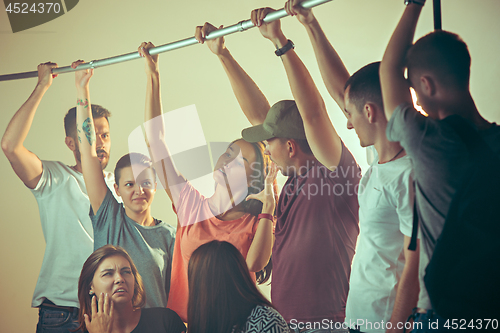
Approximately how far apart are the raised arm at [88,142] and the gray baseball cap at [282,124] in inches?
32.2

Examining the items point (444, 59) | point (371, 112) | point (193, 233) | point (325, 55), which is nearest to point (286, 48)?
point (325, 55)

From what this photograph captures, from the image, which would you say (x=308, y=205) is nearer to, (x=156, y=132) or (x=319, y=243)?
(x=319, y=243)

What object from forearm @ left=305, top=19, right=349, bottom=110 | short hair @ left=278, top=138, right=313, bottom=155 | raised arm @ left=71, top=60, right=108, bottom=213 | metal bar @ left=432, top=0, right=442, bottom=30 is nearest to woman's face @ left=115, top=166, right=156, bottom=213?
raised arm @ left=71, top=60, right=108, bottom=213

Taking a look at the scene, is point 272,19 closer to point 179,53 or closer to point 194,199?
point 179,53

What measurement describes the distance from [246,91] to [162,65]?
432 mm

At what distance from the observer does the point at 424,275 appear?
95 centimetres

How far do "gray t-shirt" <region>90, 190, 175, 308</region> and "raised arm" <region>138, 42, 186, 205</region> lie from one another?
19cm

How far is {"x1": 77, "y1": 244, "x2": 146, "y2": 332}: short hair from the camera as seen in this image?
165 cm

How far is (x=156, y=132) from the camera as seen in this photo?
5.54ft

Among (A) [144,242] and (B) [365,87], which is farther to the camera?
(A) [144,242]

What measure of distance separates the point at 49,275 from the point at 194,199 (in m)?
0.89

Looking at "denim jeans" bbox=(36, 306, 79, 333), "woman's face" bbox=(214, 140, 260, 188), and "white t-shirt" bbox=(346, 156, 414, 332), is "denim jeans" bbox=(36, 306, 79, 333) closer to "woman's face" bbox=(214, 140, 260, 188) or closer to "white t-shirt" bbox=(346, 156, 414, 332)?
"woman's face" bbox=(214, 140, 260, 188)

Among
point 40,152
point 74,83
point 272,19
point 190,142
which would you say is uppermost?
point 74,83

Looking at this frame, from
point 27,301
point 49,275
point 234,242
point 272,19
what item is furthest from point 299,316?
point 27,301
